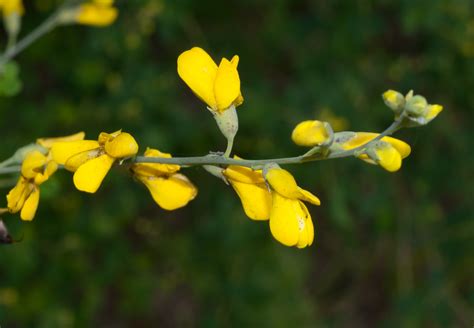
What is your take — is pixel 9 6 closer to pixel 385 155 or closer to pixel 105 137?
pixel 105 137

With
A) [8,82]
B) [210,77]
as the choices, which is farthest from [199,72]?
[8,82]

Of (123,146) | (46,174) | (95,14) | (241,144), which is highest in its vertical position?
(123,146)

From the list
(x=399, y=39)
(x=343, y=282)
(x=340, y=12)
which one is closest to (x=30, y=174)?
(x=340, y=12)

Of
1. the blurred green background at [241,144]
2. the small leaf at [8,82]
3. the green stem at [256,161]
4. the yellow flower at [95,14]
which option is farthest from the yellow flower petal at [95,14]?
the green stem at [256,161]

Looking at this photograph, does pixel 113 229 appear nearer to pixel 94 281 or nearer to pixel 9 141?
pixel 94 281

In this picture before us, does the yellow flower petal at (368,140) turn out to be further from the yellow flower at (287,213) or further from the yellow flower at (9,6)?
the yellow flower at (9,6)

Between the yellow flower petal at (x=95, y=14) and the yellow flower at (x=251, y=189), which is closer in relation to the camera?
the yellow flower at (x=251, y=189)

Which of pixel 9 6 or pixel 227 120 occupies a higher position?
pixel 227 120
